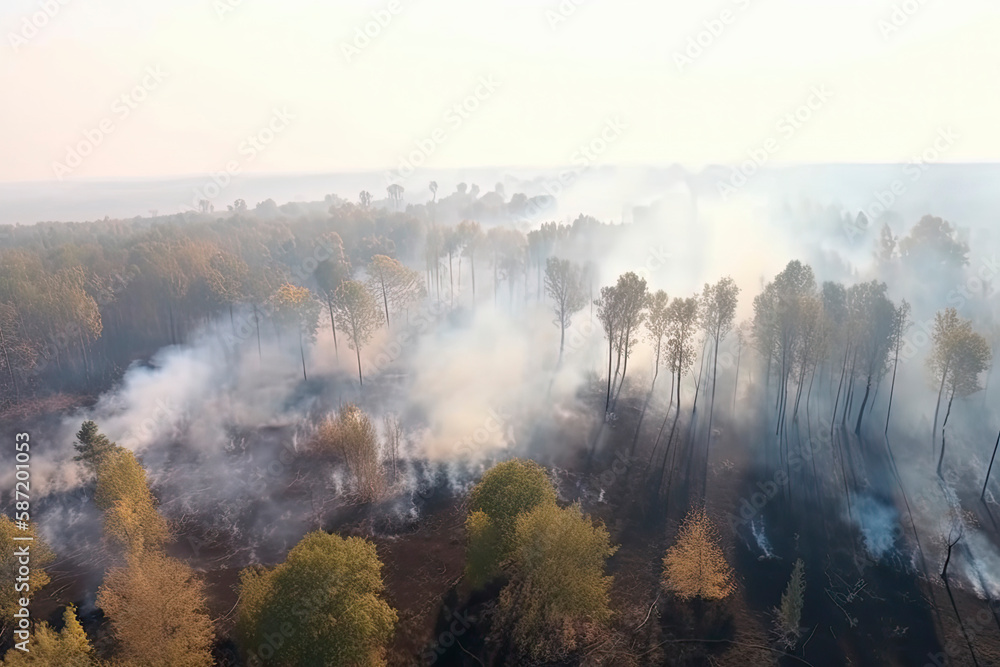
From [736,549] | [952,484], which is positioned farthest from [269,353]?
[952,484]

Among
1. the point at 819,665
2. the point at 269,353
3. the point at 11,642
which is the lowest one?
the point at 819,665

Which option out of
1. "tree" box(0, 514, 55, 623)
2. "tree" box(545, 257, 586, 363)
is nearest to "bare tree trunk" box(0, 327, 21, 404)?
"tree" box(0, 514, 55, 623)

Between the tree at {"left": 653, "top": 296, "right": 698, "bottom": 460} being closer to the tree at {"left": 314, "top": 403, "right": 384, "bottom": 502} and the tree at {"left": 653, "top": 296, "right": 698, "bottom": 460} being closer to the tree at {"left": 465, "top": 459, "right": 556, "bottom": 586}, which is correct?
the tree at {"left": 465, "top": 459, "right": 556, "bottom": 586}

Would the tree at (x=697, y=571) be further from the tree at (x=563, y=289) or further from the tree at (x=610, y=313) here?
the tree at (x=563, y=289)

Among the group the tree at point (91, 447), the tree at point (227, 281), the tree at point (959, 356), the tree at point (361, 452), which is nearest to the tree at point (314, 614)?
the tree at point (361, 452)

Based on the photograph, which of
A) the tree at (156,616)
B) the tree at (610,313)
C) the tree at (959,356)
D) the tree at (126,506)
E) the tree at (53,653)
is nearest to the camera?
the tree at (53,653)

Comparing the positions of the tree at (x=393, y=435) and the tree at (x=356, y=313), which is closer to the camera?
the tree at (x=393, y=435)

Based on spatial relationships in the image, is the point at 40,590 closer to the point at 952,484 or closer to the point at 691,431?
the point at 691,431

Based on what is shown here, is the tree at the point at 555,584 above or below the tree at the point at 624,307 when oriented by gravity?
below
